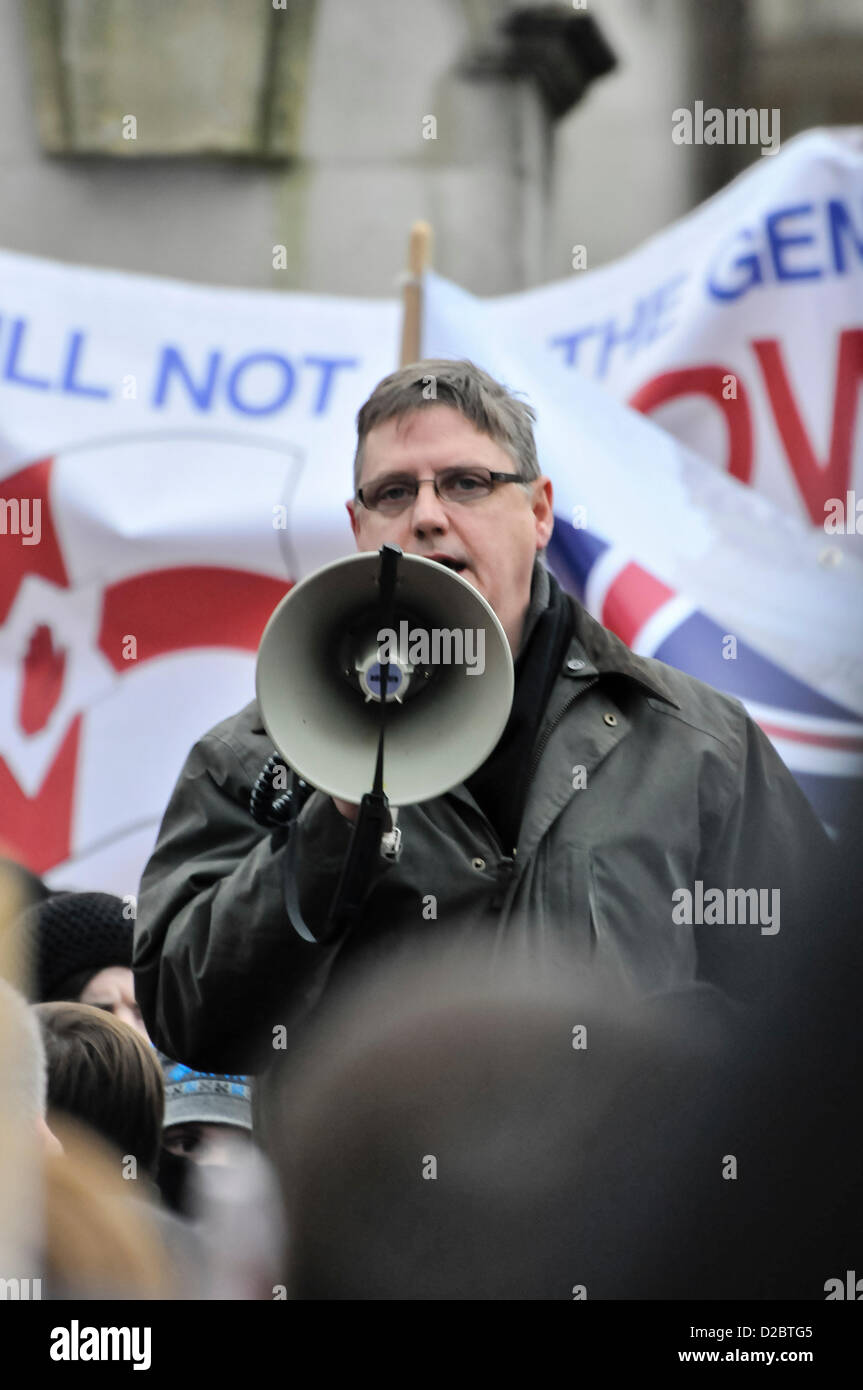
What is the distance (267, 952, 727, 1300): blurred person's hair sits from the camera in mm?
1689

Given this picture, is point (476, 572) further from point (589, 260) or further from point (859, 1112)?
point (589, 260)

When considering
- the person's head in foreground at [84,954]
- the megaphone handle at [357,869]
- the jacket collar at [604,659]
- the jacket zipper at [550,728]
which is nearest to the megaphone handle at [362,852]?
the megaphone handle at [357,869]

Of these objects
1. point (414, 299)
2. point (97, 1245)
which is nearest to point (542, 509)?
point (97, 1245)

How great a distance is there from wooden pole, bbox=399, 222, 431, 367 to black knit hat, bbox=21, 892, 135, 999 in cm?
156

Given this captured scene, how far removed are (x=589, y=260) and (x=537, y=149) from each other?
0.41 m

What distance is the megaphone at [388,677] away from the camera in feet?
8.93

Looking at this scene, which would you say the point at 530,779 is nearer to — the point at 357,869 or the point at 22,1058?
the point at 357,869

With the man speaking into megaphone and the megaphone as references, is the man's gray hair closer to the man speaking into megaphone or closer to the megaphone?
the man speaking into megaphone

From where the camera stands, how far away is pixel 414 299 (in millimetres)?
4738

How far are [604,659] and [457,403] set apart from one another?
0.45 metres

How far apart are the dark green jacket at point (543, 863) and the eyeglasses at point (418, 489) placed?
28 centimetres

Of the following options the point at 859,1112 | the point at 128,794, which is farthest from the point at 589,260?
the point at 859,1112

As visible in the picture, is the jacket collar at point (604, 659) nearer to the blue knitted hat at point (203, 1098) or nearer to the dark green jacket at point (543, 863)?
the dark green jacket at point (543, 863)
